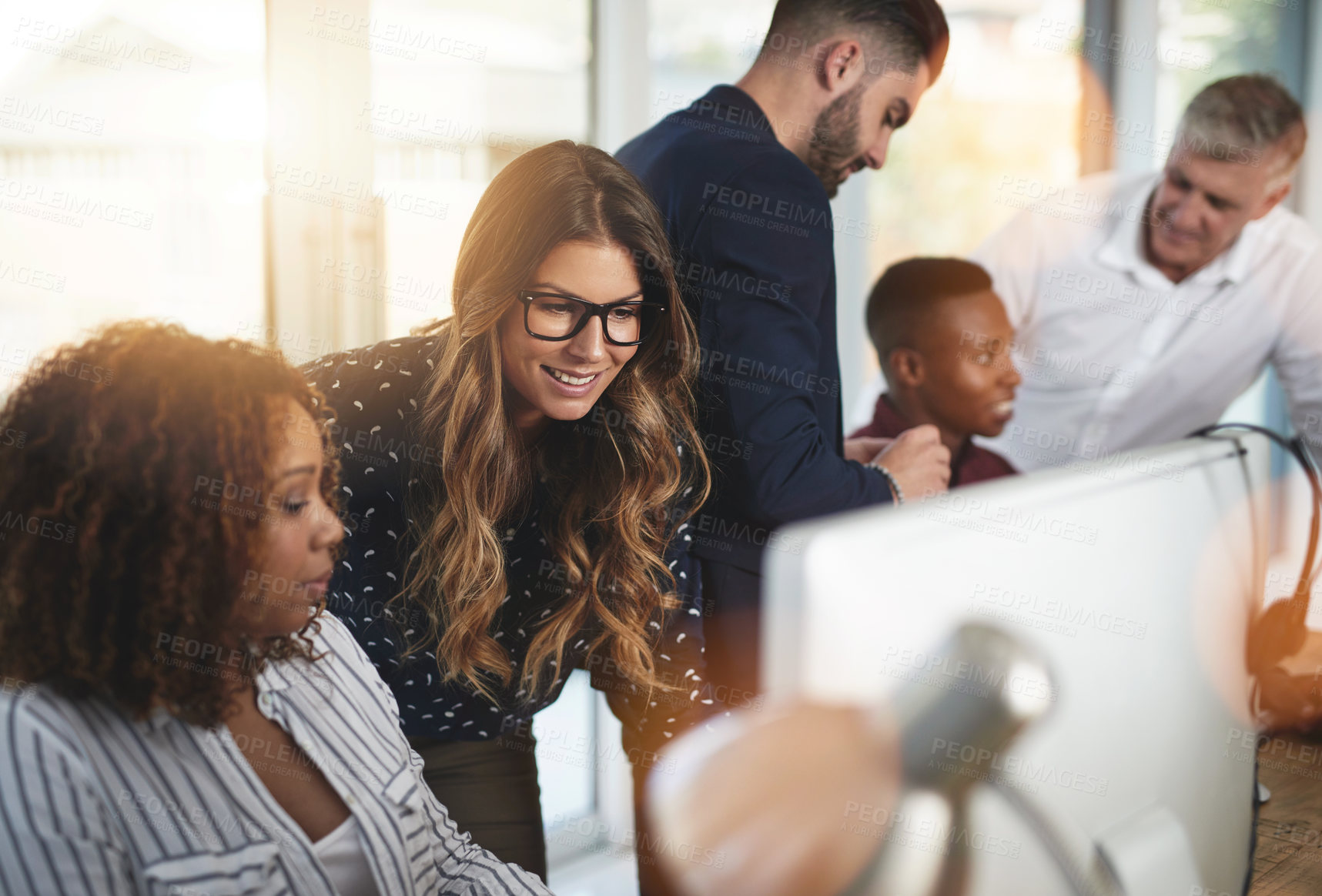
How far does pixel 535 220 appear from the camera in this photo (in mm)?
973

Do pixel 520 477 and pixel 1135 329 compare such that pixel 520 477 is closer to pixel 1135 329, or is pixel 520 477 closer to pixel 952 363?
pixel 952 363

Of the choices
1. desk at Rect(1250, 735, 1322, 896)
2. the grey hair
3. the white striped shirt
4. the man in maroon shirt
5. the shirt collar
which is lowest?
desk at Rect(1250, 735, 1322, 896)

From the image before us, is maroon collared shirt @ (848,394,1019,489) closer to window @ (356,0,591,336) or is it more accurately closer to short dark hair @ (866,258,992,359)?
short dark hair @ (866,258,992,359)

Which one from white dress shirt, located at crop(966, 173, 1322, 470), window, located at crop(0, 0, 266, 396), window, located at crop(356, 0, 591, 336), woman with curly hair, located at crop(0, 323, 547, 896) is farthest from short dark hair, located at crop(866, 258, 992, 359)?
woman with curly hair, located at crop(0, 323, 547, 896)

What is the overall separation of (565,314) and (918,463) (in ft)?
1.87

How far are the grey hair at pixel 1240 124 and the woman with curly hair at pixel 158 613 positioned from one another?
1.91 metres

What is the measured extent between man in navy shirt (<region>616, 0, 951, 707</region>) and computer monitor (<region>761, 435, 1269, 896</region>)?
1.77 feet

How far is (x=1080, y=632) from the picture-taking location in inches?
19.1

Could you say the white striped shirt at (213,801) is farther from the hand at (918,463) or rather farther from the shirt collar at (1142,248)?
the shirt collar at (1142,248)

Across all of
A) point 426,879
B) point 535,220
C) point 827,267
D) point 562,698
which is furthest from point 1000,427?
point 426,879

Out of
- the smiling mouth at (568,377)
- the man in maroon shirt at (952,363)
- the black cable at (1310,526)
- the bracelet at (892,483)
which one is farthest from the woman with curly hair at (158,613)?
the man in maroon shirt at (952,363)

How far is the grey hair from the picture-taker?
1.91 meters

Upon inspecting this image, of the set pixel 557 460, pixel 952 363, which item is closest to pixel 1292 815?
pixel 557 460

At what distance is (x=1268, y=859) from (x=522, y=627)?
2.51 ft
